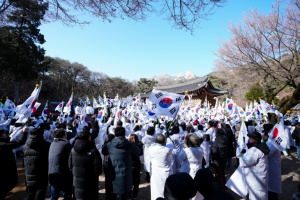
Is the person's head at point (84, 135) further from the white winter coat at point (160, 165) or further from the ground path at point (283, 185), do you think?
the ground path at point (283, 185)

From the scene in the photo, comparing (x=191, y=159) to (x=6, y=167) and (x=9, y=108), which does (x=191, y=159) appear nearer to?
(x=6, y=167)

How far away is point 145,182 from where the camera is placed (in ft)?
18.9

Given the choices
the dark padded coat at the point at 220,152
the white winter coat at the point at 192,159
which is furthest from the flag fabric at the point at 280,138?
the white winter coat at the point at 192,159

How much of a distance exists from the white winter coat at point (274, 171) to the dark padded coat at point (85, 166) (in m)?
3.12

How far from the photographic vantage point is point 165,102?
4.64 metres

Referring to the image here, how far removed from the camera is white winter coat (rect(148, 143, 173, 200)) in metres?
3.65

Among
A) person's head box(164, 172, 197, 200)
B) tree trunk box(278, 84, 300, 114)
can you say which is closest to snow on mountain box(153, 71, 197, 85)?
tree trunk box(278, 84, 300, 114)

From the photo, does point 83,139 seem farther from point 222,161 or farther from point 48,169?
point 222,161

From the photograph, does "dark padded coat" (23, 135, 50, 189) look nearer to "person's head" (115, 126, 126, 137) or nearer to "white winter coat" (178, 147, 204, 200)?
"person's head" (115, 126, 126, 137)

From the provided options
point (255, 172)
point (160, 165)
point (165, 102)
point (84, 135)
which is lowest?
point (255, 172)

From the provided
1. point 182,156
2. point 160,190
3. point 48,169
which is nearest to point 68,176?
point 48,169

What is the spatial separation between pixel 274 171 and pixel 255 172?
73 cm

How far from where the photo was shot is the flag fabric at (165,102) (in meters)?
4.54

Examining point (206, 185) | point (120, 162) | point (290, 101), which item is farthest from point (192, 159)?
point (290, 101)
